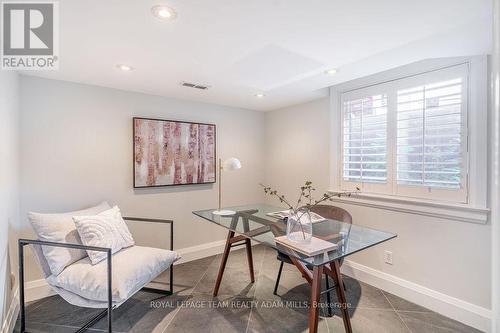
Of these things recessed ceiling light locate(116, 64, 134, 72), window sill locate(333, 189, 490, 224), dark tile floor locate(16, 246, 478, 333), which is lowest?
dark tile floor locate(16, 246, 478, 333)

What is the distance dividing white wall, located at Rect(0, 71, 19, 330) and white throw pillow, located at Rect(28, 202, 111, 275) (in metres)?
0.20

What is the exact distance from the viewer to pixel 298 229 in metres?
1.92

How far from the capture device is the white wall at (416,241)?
205 centimetres

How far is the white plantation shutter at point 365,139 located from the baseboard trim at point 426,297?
1.01 metres

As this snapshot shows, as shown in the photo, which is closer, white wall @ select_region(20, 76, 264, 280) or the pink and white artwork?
white wall @ select_region(20, 76, 264, 280)

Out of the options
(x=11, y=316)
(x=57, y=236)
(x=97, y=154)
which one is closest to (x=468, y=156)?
(x=57, y=236)

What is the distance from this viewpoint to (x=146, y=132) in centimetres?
302

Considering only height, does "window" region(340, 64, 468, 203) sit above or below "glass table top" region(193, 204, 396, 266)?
above

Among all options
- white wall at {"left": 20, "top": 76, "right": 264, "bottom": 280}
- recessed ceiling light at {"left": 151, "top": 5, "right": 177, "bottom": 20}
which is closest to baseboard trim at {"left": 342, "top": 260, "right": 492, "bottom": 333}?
white wall at {"left": 20, "top": 76, "right": 264, "bottom": 280}

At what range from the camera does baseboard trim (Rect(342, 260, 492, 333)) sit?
2016 mm

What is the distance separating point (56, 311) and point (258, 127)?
10.9 feet

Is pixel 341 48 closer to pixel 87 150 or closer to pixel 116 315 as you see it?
pixel 87 150

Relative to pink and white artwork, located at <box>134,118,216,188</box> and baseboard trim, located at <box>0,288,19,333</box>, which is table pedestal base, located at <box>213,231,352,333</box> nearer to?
pink and white artwork, located at <box>134,118,216,188</box>

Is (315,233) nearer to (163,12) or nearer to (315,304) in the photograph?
(315,304)
